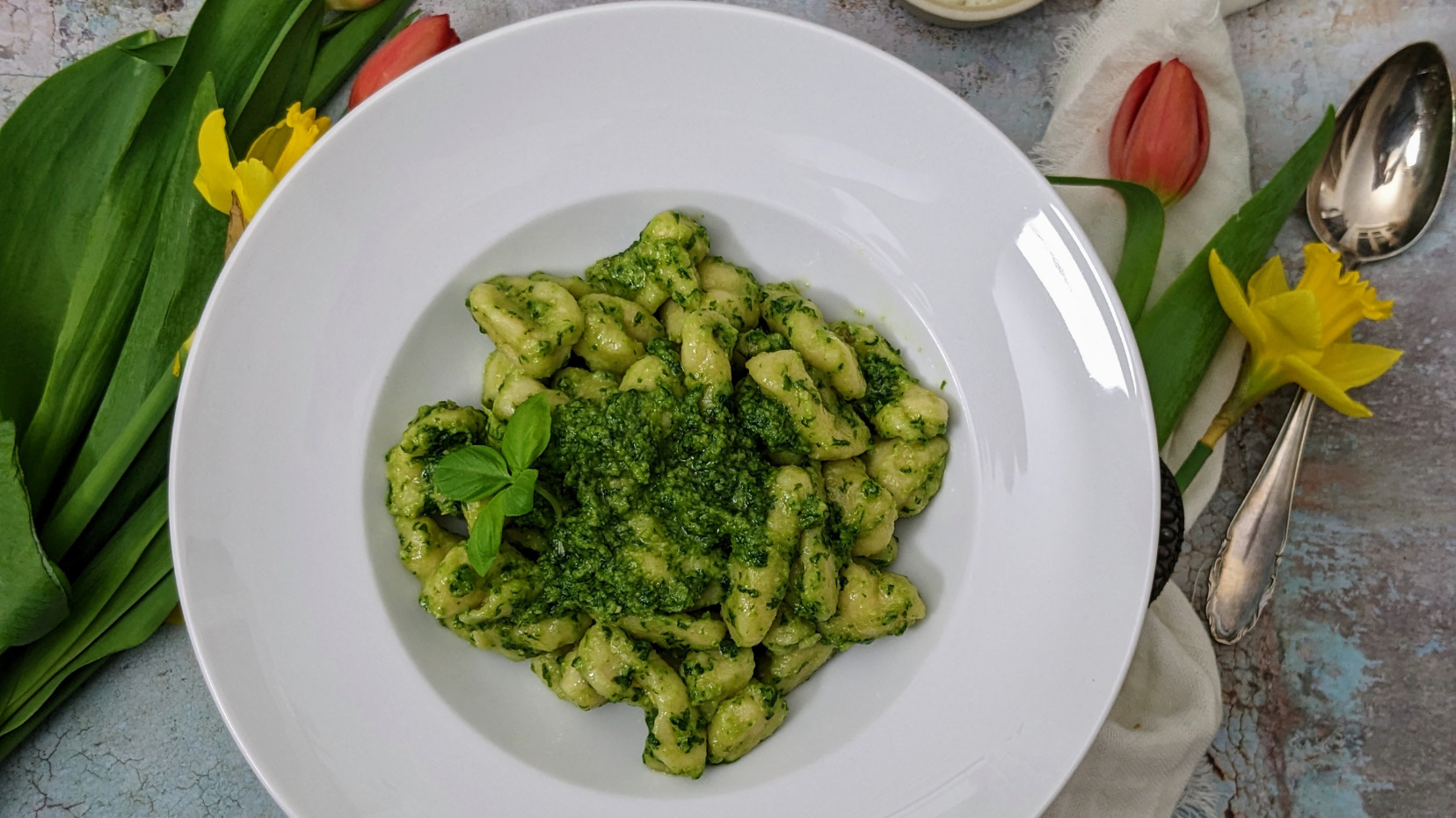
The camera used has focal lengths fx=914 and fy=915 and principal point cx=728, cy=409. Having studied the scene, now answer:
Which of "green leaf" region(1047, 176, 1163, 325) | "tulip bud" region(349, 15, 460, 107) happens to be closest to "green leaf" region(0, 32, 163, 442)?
"tulip bud" region(349, 15, 460, 107)

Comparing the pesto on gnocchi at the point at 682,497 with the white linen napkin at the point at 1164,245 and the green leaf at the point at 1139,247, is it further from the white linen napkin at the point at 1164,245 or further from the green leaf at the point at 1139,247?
the white linen napkin at the point at 1164,245

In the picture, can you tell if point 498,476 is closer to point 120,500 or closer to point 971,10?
point 120,500

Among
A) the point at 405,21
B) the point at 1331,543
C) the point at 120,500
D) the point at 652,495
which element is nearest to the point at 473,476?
the point at 652,495

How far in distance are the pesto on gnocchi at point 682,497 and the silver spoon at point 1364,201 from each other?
0.83m

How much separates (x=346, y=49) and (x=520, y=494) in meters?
1.19

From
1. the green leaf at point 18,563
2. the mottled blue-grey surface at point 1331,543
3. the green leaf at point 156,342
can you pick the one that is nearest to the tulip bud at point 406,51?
the mottled blue-grey surface at point 1331,543

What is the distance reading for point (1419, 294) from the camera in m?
2.10

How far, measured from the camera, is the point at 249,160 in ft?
5.82

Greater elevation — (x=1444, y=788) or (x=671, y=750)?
(x=671, y=750)

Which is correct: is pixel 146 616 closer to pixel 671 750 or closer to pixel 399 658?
pixel 399 658

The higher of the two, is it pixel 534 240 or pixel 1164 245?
pixel 534 240

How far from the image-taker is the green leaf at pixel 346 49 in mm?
2021

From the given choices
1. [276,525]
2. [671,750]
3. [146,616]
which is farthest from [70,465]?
[671,750]

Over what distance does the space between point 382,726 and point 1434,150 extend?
2.52 metres
